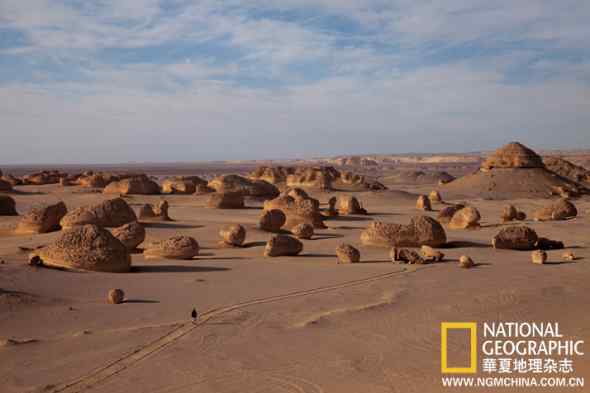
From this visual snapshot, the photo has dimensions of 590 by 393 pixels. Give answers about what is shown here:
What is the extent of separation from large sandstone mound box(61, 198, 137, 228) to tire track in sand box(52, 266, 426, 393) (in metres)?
6.83

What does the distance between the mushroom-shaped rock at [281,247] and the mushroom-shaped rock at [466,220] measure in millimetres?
6246

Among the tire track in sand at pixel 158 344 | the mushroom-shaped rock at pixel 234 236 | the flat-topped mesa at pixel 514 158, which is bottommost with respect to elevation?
the tire track in sand at pixel 158 344

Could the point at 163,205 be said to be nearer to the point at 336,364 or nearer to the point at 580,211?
the point at 336,364

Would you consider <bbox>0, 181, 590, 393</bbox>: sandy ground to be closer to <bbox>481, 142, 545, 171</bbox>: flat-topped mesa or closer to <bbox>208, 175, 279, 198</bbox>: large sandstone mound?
<bbox>208, 175, 279, 198</bbox>: large sandstone mound

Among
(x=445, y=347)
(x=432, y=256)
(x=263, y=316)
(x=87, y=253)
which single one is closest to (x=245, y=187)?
(x=432, y=256)

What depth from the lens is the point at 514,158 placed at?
29.4 m

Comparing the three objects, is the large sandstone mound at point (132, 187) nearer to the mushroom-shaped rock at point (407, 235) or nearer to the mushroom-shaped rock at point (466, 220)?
the mushroom-shaped rock at point (466, 220)

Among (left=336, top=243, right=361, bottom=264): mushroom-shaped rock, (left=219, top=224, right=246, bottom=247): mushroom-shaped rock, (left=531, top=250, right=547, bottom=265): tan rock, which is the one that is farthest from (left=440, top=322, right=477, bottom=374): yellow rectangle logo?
(left=219, top=224, right=246, bottom=247): mushroom-shaped rock

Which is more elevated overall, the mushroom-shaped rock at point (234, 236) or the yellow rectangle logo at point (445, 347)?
the mushroom-shaped rock at point (234, 236)

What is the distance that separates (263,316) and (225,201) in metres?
14.1

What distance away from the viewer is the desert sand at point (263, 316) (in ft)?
13.7

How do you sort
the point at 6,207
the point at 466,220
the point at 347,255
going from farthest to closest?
1. the point at 6,207
2. the point at 466,220
3. the point at 347,255

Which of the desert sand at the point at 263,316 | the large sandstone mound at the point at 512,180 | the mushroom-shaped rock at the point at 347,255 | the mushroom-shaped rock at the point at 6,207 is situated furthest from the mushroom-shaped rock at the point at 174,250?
the large sandstone mound at the point at 512,180

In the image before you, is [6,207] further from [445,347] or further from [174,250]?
[445,347]
